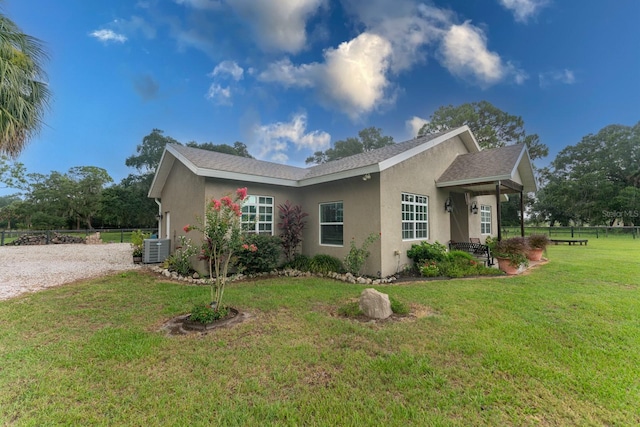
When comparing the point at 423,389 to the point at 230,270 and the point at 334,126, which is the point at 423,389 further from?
the point at 334,126

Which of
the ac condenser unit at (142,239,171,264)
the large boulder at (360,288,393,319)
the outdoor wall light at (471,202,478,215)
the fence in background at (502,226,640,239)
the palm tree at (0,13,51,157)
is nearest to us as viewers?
the large boulder at (360,288,393,319)

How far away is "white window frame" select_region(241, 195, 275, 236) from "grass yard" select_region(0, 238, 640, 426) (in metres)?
3.94

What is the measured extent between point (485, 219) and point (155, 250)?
1588cm

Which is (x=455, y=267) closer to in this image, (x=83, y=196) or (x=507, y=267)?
(x=507, y=267)

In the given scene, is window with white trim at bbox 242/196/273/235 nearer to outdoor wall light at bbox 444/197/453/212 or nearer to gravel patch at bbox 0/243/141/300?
gravel patch at bbox 0/243/141/300

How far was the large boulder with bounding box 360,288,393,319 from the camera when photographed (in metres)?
4.77

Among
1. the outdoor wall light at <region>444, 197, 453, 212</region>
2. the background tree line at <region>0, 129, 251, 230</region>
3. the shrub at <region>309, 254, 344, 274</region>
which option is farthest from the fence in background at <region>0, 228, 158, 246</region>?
the outdoor wall light at <region>444, 197, 453, 212</region>

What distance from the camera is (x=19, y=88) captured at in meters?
7.12

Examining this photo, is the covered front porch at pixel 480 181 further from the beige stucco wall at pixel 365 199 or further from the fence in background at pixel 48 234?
the fence in background at pixel 48 234

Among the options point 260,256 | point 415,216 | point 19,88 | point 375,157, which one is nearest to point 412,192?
point 415,216

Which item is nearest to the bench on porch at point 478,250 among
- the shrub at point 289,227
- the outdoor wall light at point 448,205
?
the outdoor wall light at point 448,205

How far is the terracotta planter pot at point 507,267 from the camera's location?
863cm

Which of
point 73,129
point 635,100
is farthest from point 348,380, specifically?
point 635,100

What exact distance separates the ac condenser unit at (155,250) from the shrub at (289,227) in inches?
197
